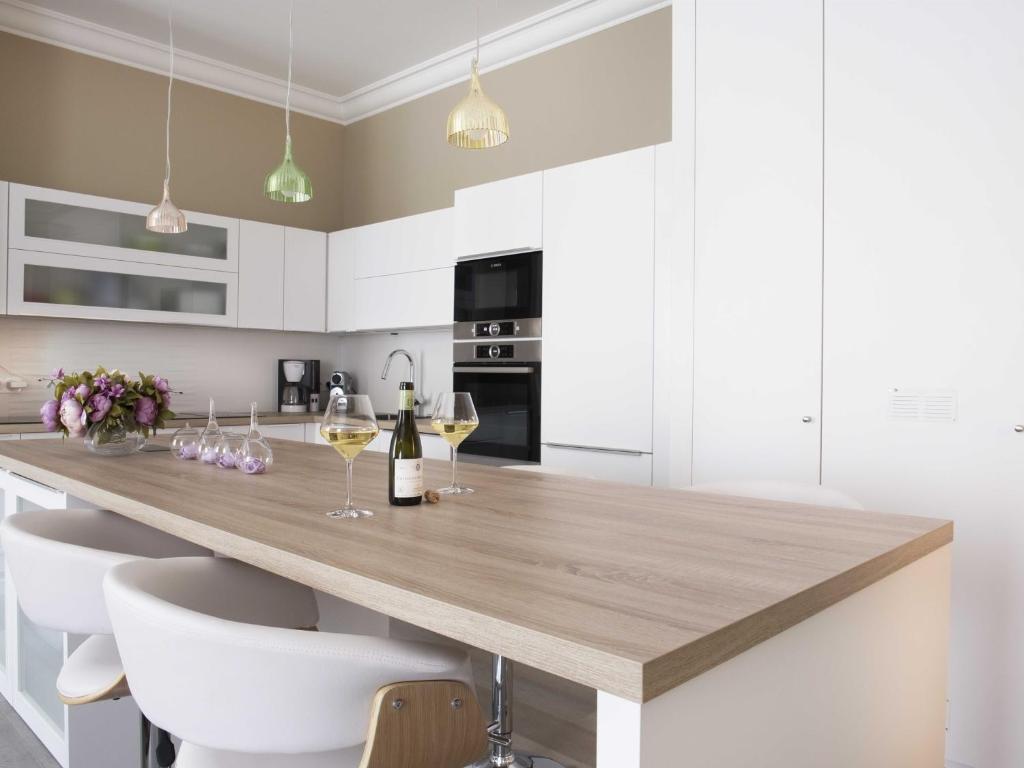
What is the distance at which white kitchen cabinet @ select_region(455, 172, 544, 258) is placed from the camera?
11.3ft

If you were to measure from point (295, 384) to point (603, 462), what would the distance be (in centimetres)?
254

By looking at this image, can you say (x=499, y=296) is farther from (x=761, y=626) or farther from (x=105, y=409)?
(x=761, y=626)

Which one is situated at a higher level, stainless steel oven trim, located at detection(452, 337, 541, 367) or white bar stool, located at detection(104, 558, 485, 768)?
stainless steel oven trim, located at detection(452, 337, 541, 367)

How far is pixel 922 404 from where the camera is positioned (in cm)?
219

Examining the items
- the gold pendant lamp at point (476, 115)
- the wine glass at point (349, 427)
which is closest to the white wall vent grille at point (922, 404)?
the gold pendant lamp at point (476, 115)

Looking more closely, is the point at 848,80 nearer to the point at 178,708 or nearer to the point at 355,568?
the point at 355,568

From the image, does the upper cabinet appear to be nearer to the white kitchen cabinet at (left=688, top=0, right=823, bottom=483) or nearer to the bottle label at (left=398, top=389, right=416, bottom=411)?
the white kitchen cabinet at (left=688, top=0, right=823, bottom=483)

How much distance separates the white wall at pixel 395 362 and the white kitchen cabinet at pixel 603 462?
45.6 inches

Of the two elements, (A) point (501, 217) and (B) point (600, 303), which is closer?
(B) point (600, 303)

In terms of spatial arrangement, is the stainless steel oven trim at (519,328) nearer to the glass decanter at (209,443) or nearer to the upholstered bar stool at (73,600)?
the glass decanter at (209,443)

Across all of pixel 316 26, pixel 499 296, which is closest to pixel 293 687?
pixel 499 296

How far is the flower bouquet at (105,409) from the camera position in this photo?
2.12 meters

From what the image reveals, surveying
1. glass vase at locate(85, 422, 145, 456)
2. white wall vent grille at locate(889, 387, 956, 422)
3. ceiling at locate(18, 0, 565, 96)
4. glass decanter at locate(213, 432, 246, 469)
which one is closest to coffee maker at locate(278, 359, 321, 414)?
ceiling at locate(18, 0, 565, 96)

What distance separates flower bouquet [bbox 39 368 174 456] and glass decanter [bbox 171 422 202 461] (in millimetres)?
99
